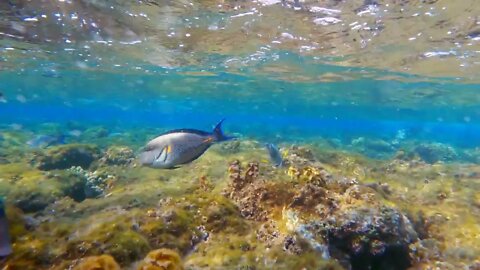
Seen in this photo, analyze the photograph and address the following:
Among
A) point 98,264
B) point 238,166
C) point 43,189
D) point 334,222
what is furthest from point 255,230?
point 43,189

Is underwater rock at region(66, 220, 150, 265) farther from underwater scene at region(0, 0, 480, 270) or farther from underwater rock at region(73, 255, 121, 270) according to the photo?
underwater rock at region(73, 255, 121, 270)

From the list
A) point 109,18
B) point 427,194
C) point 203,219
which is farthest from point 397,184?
point 109,18

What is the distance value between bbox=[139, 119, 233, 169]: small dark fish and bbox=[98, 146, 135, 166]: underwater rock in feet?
35.7

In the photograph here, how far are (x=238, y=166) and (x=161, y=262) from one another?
377 cm

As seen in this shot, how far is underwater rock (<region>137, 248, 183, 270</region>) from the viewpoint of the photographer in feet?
12.4

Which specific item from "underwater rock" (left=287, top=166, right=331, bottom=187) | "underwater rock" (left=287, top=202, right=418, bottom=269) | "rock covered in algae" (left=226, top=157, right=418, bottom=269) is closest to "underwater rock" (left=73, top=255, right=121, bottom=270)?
"rock covered in algae" (left=226, top=157, right=418, bottom=269)

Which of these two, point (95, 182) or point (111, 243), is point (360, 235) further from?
point (95, 182)

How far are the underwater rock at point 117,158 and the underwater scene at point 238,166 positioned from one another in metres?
0.07

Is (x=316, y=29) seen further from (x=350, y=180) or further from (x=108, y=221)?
(x=108, y=221)

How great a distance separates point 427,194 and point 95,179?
36.5 ft

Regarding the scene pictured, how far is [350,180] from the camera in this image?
6.88 metres

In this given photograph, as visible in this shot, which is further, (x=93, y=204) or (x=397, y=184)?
(x=397, y=184)

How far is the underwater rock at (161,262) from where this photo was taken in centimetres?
379

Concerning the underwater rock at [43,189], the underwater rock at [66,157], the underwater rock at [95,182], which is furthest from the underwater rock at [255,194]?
the underwater rock at [66,157]
